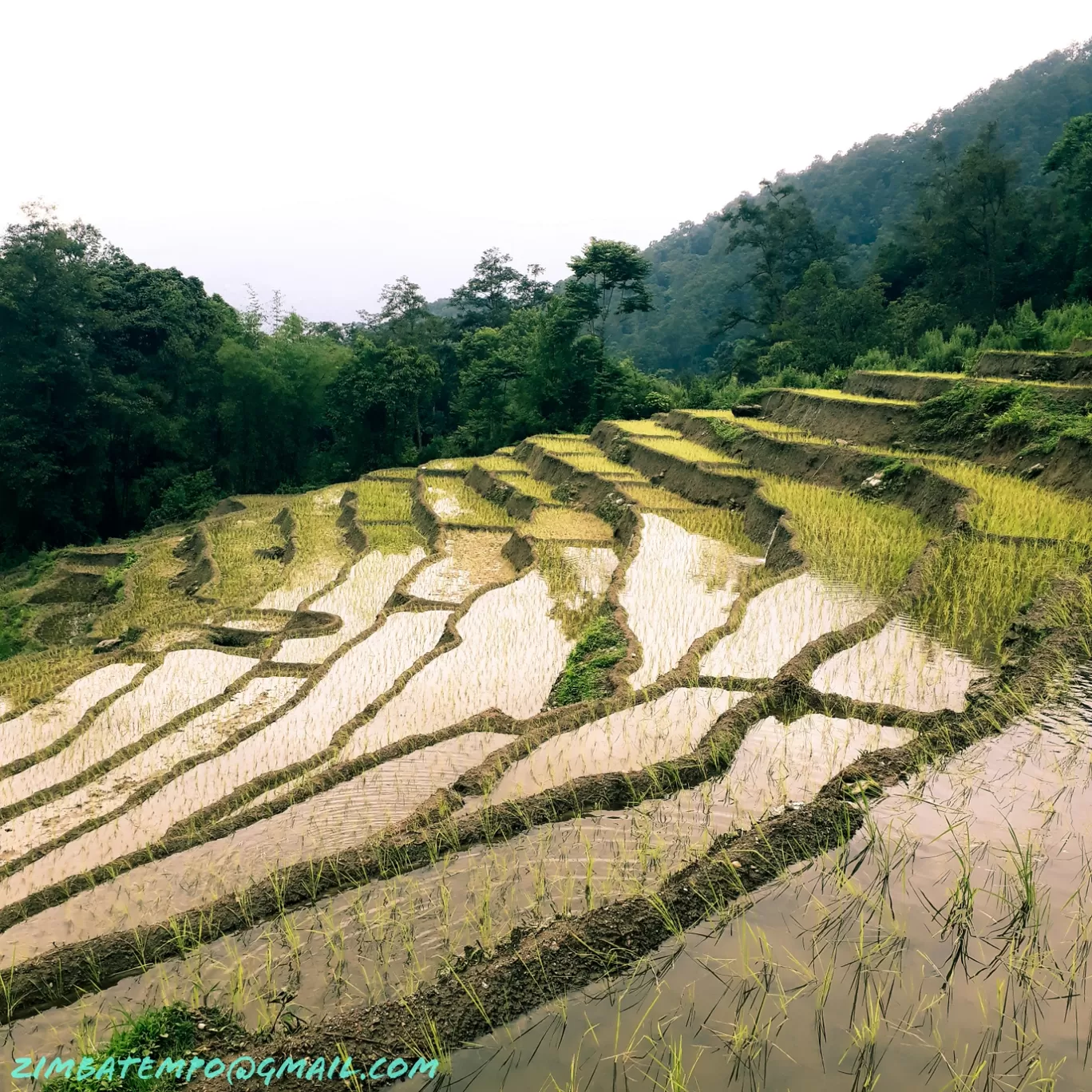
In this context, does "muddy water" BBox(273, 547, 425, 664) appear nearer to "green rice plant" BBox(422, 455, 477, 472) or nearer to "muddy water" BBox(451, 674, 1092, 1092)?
"muddy water" BBox(451, 674, 1092, 1092)

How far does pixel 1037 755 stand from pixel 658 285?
208 ft

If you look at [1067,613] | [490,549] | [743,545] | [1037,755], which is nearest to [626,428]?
[490,549]

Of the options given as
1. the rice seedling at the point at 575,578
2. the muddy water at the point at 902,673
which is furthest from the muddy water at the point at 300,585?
the muddy water at the point at 902,673

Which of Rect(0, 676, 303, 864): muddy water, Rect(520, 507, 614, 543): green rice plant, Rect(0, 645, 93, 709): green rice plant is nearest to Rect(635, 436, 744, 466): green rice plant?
Rect(520, 507, 614, 543): green rice plant

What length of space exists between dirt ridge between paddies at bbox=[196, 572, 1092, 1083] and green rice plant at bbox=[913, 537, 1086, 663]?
2.06 metres

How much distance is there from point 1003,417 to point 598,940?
10.5 m

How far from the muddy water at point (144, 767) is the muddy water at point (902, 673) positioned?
445 centimetres

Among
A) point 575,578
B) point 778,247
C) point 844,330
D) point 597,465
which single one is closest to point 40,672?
point 575,578

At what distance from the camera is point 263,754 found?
585cm

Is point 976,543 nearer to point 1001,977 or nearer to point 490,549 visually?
point 1001,977

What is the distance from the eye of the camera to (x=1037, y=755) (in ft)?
12.0

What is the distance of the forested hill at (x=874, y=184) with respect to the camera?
4428 cm

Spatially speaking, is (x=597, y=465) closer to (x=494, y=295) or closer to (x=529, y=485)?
(x=529, y=485)

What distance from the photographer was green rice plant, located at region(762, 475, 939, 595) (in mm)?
7520
